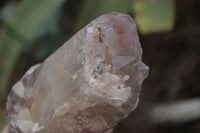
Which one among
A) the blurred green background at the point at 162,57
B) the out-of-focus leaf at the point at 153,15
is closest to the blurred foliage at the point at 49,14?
the out-of-focus leaf at the point at 153,15

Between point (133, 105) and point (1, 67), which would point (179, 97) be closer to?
point (1, 67)

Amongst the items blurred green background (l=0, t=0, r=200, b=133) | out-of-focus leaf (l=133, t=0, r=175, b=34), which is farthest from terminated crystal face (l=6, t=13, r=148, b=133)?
blurred green background (l=0, t=0, r=200, b=133)

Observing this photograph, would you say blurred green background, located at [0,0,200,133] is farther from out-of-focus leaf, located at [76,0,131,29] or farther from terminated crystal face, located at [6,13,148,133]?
terminated crystal face, located at [6,13,148,133]

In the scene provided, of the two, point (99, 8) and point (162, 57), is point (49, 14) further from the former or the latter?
point (162, 57)

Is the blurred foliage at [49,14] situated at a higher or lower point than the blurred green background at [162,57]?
higher

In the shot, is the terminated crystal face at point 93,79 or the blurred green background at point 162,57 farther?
the blurred green background at point 162,57

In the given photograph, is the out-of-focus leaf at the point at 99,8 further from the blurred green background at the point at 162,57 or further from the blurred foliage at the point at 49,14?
the blurred green background at the point at 162,57
